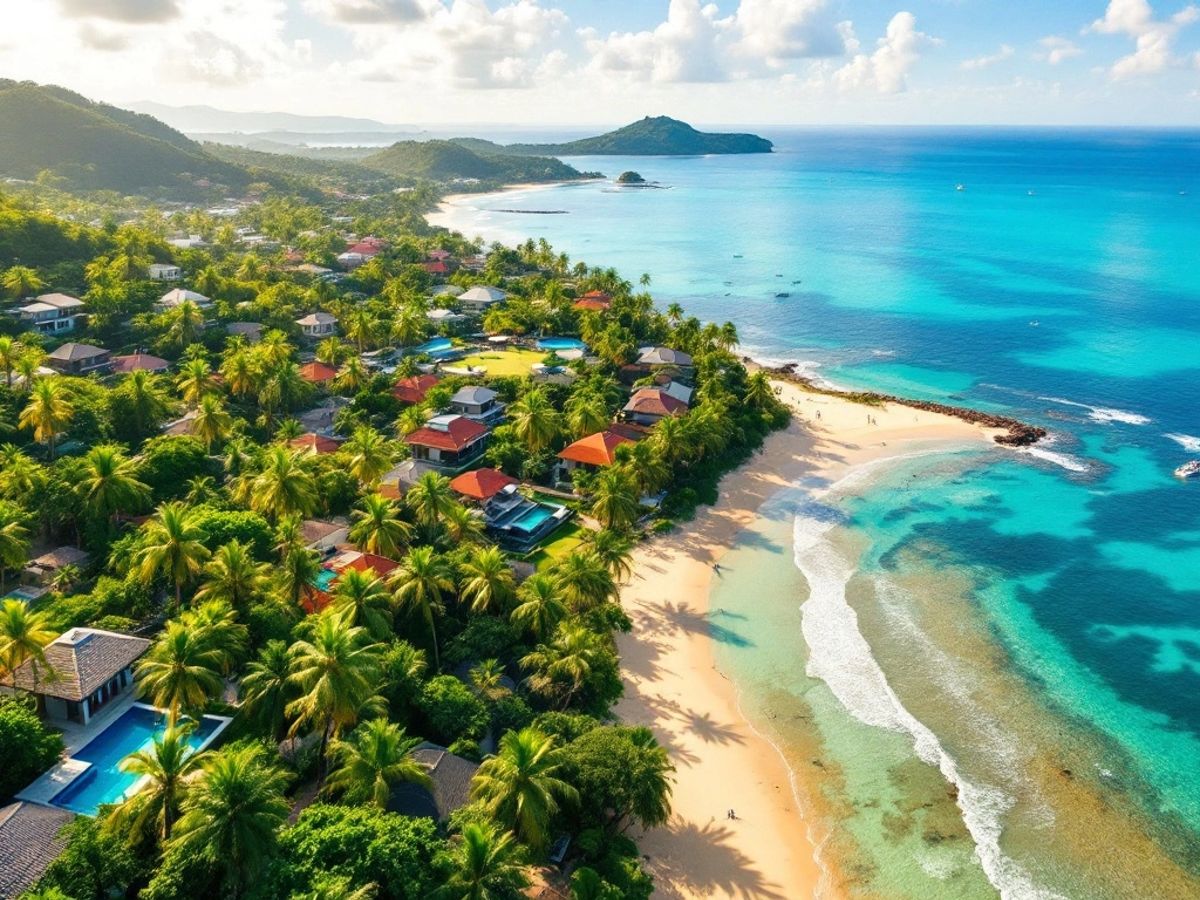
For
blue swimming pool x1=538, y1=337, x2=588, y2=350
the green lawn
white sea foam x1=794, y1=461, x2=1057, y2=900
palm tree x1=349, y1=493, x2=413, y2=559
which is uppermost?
palm tree x1=349, y1=493, x2=413, y2=559

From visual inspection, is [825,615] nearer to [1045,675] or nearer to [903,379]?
[1045,675]

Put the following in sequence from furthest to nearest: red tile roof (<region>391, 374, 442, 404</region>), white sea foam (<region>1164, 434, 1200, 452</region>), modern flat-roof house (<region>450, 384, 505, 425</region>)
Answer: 1. white sea foam (<region>1164, 434, 1200, 452</region>)
2. red tile roof (<region>391, 374, 442, 404</region>)
3. modern flat-roof house (<region>450, 384, 505, 425</region>)

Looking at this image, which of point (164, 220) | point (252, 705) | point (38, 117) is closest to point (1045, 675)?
point (252, 705)

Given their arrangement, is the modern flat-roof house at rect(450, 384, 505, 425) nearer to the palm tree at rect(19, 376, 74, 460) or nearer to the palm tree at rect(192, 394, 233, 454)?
the palm tree at rect(192, 394, 233, 454)

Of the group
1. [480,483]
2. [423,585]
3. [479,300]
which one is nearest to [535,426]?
[480,483]

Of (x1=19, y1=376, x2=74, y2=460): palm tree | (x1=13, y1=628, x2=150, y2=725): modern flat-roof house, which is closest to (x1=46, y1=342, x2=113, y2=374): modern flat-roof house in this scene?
(x1=19, y1=376, x2=74, y2=460): palm tree

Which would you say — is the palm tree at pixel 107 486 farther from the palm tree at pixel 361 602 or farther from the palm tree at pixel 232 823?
the palm tree at pixel 232 823
